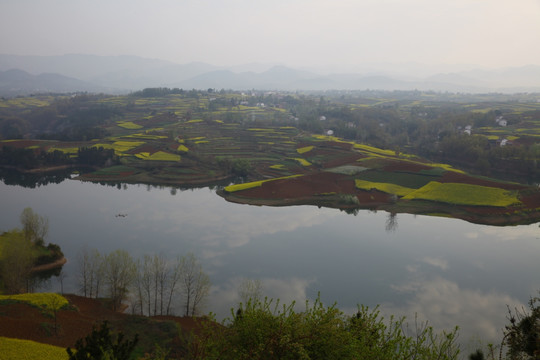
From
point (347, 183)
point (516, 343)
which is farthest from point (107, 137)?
point (516, 343)

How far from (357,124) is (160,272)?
10096 centimetres

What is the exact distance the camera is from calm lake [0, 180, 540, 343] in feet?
90.3

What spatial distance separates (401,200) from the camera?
52.2m

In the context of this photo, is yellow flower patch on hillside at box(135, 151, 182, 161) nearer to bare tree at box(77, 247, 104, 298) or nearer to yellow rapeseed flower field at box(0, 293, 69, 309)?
bare tree at box(77, 247, 104, 298)

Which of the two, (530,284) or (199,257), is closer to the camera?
(530,284)

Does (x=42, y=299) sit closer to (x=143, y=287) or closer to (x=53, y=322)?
(x=53, y=322)

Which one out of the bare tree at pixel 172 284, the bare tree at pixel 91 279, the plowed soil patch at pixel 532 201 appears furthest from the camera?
the plowed soil patch at pixel 532 201

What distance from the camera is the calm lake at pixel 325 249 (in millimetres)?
27531

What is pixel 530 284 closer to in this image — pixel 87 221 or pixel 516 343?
pixel 516 343

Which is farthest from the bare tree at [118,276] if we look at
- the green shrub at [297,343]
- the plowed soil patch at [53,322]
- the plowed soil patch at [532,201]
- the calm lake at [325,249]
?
the plowed soil patch at [532,201]

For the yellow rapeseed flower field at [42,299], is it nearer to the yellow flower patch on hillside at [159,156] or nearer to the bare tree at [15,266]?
the bare tree at [15,266]

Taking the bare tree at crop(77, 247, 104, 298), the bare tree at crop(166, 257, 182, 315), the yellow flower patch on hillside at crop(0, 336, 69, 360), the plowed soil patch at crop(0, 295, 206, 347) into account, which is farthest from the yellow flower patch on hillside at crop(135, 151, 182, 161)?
the yellow flower patch on hillside at crop(0, 336, 69, 360)

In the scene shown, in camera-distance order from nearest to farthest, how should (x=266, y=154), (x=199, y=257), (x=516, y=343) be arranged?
(x=516, y=343) < (x=199, y=257) < (x=266, y=154)

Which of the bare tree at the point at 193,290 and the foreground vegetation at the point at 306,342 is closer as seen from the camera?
the foreground vegetation at the point at 306,342
